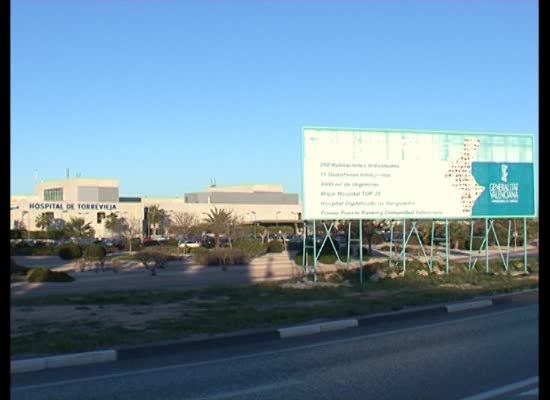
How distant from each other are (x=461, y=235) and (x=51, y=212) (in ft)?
159

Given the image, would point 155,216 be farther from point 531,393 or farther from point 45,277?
point 531,393

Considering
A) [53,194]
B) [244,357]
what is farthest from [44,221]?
[244,357]

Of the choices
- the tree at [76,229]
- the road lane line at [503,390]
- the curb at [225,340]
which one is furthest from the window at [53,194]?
the road lane line at [503,390]

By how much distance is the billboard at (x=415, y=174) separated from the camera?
70.9ft

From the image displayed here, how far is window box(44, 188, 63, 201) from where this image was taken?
102250 mm

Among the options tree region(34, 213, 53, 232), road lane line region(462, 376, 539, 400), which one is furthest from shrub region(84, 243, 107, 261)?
tree region(34, 213, 53, 232)

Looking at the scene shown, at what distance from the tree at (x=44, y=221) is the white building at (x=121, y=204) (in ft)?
2.52

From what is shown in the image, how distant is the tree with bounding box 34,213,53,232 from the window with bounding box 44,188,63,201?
66.1ft

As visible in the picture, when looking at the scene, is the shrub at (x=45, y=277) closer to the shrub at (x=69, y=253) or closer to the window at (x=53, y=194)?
the shrub at (x=69, y=253)

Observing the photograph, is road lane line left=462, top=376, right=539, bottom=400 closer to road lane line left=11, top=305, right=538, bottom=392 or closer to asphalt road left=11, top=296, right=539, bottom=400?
asphalt road left=11, top=296, right=539, bottom=400

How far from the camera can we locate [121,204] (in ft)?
289

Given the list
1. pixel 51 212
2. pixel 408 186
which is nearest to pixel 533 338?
pixel 408 186

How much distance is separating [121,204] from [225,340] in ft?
258
